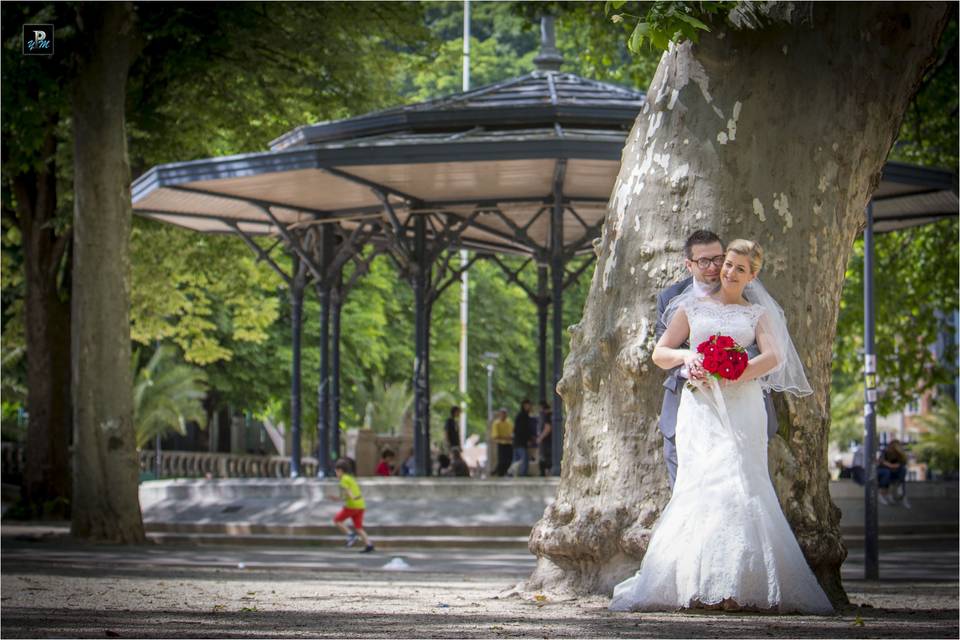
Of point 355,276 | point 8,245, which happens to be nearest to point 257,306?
point 8,245

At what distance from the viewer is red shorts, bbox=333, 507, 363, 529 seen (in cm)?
2047

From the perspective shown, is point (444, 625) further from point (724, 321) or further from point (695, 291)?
point (695, 291)

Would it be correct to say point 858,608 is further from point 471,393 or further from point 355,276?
point 471,393

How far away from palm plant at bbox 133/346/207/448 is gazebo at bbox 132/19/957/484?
17362mm

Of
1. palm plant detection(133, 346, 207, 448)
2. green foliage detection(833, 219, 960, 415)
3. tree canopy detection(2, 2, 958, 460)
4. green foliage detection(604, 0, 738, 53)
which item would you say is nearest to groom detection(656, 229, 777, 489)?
green foliage detection(604, 0, 738, 53)

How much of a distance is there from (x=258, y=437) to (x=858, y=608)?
61335mm

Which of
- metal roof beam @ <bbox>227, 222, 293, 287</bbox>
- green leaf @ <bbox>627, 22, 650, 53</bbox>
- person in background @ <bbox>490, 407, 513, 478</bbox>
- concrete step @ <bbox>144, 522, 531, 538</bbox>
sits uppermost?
metal roof beam @ <bbox>227, 222, 293, 287</bbox>

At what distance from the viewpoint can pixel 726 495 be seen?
8.76 m

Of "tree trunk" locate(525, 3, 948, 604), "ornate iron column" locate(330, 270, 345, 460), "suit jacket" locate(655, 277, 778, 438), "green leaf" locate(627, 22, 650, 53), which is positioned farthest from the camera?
"ornate iron column" locate(330, 270, 345, 460)

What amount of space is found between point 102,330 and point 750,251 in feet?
41.3

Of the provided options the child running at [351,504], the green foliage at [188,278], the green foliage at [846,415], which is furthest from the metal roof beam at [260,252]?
the green foliage at [846,415]

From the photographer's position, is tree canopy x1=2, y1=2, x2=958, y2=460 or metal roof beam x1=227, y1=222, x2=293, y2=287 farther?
metal roof beam x1=227, y1=222, x2=293, y2=287

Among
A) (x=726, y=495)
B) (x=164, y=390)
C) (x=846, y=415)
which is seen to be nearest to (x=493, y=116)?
(x=726, y=495)

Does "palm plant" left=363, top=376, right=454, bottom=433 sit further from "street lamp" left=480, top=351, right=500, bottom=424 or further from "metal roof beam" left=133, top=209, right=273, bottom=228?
"metal roof beam" left=133, top=209, right=273, bottom=228
